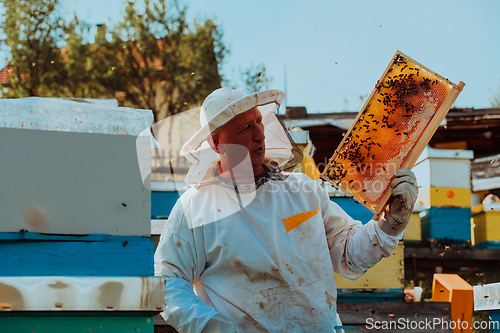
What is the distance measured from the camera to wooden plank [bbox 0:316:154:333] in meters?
1.44

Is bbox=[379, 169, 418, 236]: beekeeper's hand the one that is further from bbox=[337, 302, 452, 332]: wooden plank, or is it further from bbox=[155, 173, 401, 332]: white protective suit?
bbox=[337, 302, 452, 332]: wooden plank

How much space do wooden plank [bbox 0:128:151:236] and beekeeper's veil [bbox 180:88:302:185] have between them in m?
0.69

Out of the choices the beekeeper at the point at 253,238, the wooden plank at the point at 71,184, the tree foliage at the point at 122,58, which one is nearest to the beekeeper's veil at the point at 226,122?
the beekeeper at the point at 253,238

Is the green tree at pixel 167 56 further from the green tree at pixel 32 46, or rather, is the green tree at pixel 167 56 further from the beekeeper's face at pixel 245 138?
the beekeeper's face at pixel 245 138

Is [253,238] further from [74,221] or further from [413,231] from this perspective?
[413,231]

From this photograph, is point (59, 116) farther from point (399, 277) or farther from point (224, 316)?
point (399, 277)

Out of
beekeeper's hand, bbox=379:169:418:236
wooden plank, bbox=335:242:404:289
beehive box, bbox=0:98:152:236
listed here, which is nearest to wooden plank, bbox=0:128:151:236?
beehive box, bbox=0:98:152:236

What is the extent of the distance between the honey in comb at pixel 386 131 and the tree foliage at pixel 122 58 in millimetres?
11378

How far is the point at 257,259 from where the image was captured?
2.05 metres

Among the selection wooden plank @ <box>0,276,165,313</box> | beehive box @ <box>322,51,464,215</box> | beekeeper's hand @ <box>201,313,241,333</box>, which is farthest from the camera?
beehive box @ <box>322,51,464,215</box>

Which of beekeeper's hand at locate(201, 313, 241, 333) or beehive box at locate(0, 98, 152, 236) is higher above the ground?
beehive box at locate(0, 98, 152, 236)

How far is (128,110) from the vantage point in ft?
5.33

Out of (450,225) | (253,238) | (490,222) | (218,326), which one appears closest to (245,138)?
(253,238)

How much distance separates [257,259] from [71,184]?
0.92 metres
